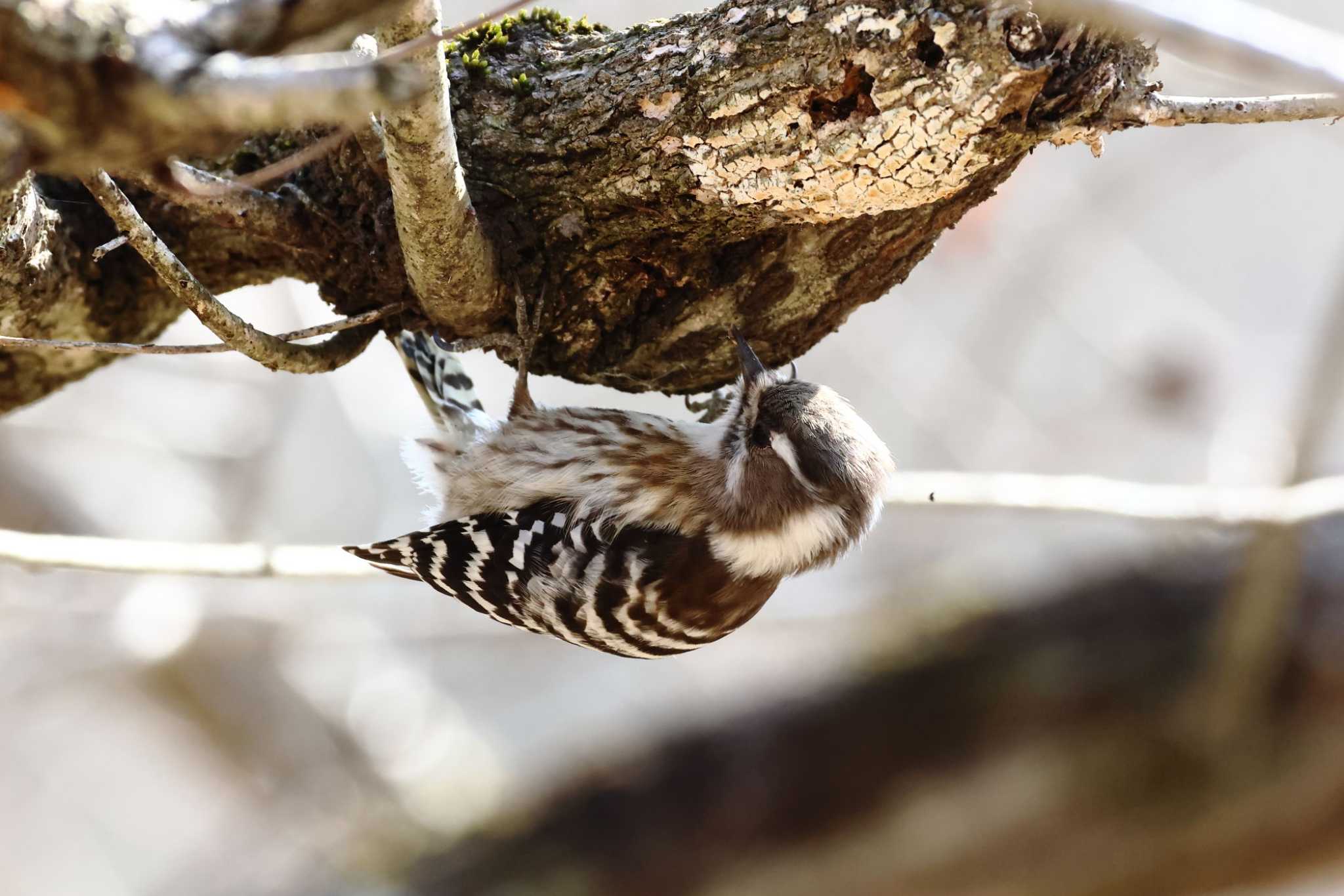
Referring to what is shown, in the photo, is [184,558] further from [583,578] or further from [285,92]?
[285,92]

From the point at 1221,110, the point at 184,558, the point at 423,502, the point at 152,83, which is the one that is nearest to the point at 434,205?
the point at 152,83

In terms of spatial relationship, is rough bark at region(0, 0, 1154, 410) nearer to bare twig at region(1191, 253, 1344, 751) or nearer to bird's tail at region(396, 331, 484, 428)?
bird's tail at region(396, 331, 484, 428)

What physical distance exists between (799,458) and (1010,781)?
2.40 metres

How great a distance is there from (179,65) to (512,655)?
350 inches

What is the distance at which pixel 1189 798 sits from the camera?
439cm

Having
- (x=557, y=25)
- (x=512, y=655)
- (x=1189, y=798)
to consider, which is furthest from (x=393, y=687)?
(x=557, y=25)

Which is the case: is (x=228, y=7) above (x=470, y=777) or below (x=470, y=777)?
below

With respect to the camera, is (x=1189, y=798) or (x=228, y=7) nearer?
(x=228, y=7)

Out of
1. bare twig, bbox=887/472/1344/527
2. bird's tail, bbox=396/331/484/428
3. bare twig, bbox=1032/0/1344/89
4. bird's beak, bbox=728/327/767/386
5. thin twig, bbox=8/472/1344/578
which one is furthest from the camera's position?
bare twig, bbox=887/472/1344/527

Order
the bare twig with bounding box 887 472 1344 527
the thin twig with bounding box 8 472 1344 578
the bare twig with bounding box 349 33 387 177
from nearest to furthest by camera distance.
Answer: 1. the bare twig with bounding box 349 33 387 177
2. the thin twig with bounding box 8 472 1344 578
3. the bare twig with bounding box 887 472 1344 527

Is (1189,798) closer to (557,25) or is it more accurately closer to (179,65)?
(557,25)

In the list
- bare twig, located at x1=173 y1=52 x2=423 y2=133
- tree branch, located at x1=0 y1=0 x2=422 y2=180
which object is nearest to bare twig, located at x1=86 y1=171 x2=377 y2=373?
tree branch, located at x1=0 y1=0 x2=422 y2=180

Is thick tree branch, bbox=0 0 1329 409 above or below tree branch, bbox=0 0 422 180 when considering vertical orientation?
above

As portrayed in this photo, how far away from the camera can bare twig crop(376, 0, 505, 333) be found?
5.63ft
